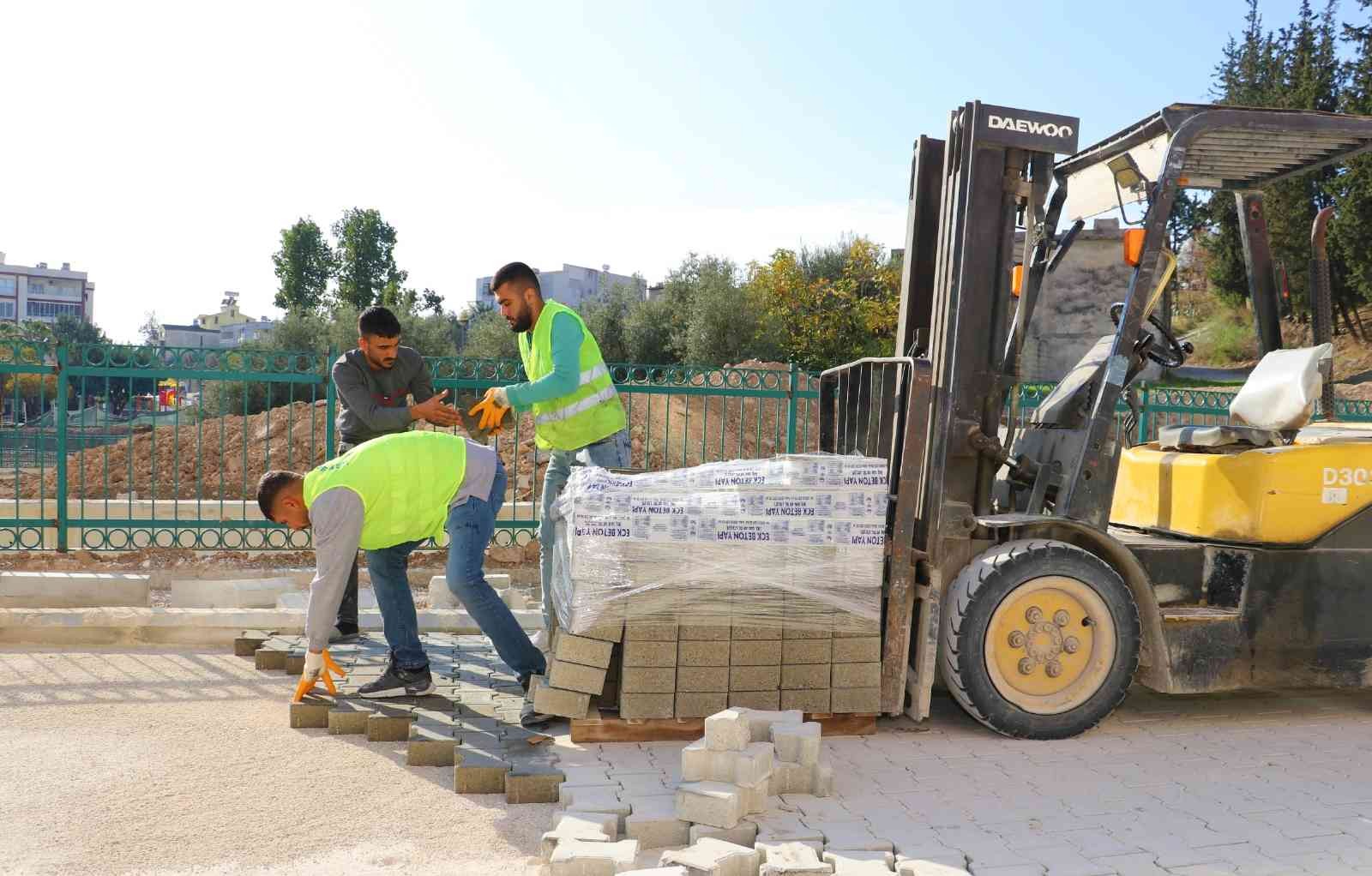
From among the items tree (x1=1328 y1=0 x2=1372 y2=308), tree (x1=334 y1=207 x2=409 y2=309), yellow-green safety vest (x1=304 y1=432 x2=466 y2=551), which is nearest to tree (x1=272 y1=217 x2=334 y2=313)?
tree (x1=334 y1=207 x2=409 y2=309)

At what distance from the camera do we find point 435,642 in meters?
6.61

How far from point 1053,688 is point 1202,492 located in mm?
1215

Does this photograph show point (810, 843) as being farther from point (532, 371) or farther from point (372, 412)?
point (372, 412)

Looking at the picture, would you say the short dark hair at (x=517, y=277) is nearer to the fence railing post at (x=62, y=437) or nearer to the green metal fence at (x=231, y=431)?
the green metal fence at (x=231, y=431)

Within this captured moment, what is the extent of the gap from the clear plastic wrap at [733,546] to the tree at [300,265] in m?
51.0

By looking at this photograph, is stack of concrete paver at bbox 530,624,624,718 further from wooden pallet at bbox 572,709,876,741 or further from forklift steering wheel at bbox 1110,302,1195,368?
forklift steering wheel at bbox 1110,302,1195,368

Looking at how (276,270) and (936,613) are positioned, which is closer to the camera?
(936,613)

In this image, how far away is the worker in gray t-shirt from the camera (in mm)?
5914

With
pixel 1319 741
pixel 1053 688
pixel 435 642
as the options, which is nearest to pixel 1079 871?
pixel 1053 688

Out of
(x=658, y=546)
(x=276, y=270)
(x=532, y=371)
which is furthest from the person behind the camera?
(x=276, y=270)

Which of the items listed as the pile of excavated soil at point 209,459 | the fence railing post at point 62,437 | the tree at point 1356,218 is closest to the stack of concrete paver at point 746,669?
the fence railing post at point 62,437

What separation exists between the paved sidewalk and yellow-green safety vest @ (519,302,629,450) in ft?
5.28

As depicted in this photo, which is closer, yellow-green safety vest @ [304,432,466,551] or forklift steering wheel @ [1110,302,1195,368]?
yellow-green safety vest @ [304,432,466,551]

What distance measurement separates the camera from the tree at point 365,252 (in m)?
52.3
